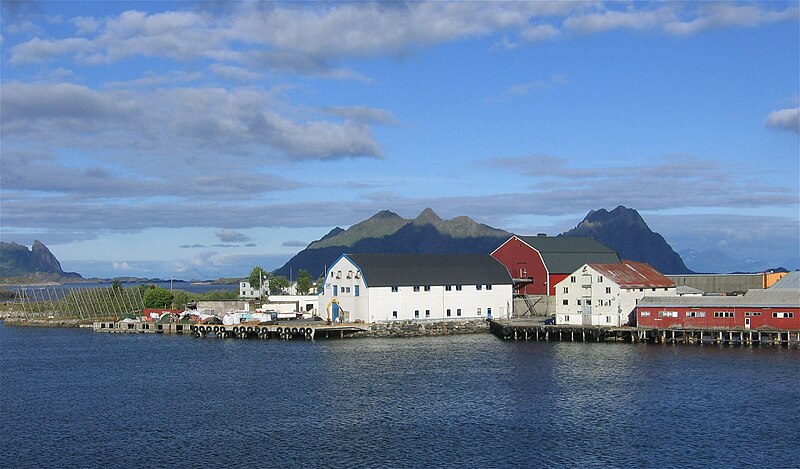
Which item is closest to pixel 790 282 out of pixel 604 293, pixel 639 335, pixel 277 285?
pixel 604 293

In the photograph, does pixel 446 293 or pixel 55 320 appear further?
pixel 55 320

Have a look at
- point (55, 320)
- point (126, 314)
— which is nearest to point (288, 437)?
point (126, 314)

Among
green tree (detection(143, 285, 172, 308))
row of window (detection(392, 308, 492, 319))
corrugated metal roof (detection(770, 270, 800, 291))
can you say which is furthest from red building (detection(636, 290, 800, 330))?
green tree (detection(143, 285, 172, 308))

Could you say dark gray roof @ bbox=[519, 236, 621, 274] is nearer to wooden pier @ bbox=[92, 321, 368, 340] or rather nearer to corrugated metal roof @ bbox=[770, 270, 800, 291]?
corrugated metal roof @ bbox=[770, 270, 800, 291]

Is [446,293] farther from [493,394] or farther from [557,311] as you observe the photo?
[493,394]

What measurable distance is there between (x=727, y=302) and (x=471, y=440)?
4080 centimetres

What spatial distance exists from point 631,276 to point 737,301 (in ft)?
34.6

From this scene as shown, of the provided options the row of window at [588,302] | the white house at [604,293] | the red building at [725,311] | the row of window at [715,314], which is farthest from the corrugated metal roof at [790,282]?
the row of window at [588,302]

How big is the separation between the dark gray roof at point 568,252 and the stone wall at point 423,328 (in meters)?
10.9

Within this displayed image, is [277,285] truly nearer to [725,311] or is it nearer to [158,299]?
[158,299]

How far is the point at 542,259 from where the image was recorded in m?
87.9

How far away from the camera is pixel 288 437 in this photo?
3728cm

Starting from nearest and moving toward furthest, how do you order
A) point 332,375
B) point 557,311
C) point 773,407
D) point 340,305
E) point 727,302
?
point 773,407, point 332,375, point 727,302, point 557,311, point 340,305

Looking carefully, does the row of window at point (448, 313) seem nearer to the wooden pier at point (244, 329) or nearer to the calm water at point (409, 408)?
the wooden pier at point (244, 329)
